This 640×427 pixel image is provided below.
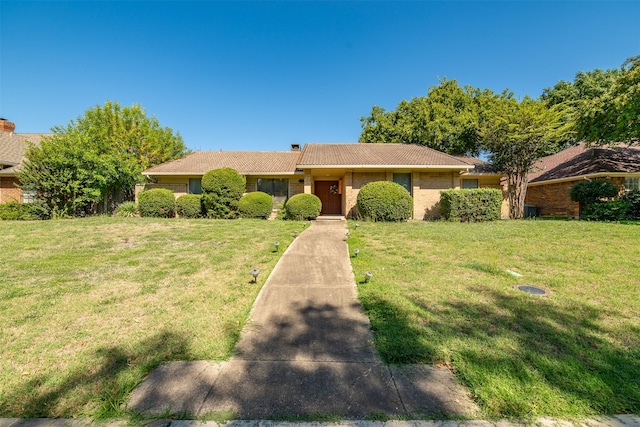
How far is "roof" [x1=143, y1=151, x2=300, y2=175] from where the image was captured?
50.5ft

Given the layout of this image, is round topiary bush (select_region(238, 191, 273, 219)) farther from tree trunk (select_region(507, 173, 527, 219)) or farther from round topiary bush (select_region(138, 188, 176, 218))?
tree trunk (select_region(507, 173, 527, 219))

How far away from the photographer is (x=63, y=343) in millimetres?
2805

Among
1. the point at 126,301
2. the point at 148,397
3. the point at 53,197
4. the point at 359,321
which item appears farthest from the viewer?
the point at 53,197

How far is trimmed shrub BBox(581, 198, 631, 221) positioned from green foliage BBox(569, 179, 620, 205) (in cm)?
61

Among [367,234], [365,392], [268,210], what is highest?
[268,210]

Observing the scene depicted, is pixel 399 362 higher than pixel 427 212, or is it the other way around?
pixel 427 212

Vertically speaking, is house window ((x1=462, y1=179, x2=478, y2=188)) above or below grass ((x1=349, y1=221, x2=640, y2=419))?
above

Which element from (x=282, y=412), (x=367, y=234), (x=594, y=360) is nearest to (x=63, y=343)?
(x=282, y=412)

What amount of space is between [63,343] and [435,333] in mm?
4122

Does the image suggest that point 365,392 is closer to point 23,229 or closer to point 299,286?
point 299,286

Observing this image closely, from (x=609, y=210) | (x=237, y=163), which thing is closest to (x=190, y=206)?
(x=237, y=163)

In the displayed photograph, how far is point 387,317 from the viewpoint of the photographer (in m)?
3.41

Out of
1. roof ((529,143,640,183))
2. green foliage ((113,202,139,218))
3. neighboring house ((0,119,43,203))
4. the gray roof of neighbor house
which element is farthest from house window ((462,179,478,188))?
the gray roof of neighbor house

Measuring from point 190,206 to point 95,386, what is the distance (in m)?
13.4
